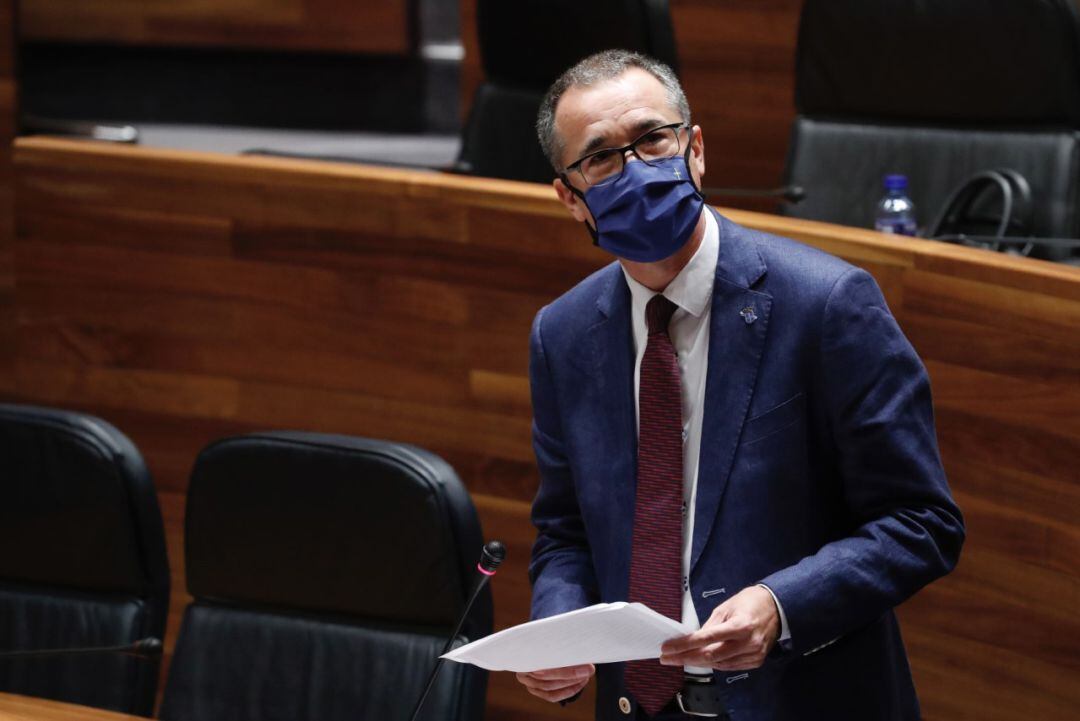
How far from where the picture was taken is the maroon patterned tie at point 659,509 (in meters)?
0.76

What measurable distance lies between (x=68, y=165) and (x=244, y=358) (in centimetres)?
27

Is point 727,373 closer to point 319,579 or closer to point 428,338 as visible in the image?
point 319,579

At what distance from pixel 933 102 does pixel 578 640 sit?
90cm

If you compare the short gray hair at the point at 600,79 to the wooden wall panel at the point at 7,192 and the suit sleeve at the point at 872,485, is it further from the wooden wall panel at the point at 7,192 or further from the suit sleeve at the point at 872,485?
the wooden wall panel at the point at 7,192

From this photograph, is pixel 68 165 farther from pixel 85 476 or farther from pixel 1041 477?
pixel 1041 477

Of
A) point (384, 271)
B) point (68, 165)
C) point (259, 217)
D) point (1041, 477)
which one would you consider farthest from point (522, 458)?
point (68, 165)

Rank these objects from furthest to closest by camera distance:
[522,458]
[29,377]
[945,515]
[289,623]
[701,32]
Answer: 1. [701,32]
2. [29,377]
3. [522,458]
4. [289,623]
5. [945,515]

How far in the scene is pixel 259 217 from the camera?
4.66 feet

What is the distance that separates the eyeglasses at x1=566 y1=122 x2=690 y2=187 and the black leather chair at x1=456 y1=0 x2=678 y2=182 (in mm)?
639

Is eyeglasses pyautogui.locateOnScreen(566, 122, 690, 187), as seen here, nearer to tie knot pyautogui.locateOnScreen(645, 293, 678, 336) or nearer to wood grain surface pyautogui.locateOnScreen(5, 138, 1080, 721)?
tie knot pyautogui.locateOnScreen(645, 293, 678, 336)

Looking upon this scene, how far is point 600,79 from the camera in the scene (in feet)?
2.51

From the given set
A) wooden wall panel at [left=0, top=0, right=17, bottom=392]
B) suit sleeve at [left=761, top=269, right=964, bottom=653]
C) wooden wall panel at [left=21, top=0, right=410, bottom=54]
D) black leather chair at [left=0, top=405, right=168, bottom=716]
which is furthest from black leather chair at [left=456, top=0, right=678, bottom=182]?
wooden wall panel at [left=21, top=0, right=410, bottom=54]

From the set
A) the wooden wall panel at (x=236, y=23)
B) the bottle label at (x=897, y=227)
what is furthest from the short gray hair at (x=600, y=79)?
the wooden wall panel at (x=236, y=23)

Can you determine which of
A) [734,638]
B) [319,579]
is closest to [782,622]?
[734,638]
